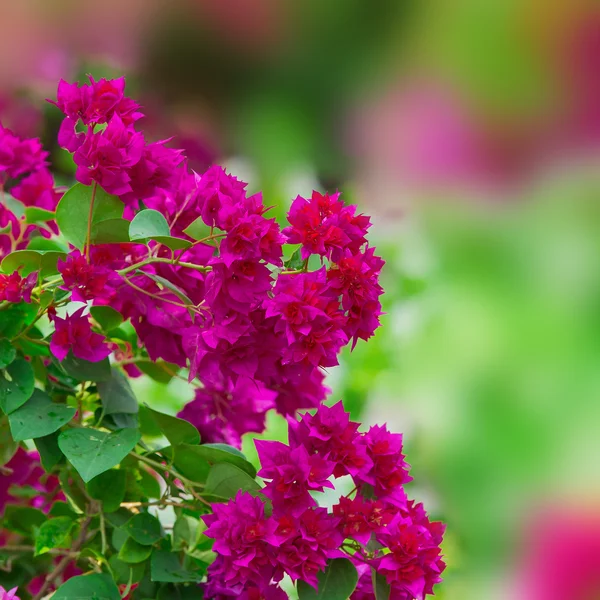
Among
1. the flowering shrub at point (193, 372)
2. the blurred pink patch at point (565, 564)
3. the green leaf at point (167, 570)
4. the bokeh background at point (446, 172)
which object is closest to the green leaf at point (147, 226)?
the flowering shrub at point (193, 372)

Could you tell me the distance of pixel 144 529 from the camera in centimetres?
62

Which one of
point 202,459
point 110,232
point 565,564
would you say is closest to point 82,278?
point 110,232

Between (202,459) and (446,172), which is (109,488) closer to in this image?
(202,459)

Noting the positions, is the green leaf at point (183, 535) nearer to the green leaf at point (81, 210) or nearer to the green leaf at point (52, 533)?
the green leaf at point (52, 533)

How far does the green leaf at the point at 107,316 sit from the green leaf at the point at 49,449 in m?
0.08

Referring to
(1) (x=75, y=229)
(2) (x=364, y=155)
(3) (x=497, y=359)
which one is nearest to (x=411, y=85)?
(2) (x=364, y=155)

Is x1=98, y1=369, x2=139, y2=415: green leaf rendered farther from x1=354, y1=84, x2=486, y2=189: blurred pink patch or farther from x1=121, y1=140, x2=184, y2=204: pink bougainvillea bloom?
x1=354, y1=84, x2=486, y2=189: blurred pink patch

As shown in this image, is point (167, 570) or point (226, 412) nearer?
point (167, 570)

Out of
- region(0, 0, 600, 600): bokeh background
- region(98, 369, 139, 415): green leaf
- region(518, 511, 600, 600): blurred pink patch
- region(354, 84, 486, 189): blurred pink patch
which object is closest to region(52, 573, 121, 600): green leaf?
region(98, 369, 139, 415): green leaf

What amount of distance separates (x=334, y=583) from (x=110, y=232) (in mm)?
246

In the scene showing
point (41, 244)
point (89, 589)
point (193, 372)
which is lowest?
point (89, 589)

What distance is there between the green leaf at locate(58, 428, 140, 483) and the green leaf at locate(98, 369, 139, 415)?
44 millimetres

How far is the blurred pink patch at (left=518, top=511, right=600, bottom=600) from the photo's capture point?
170 cm

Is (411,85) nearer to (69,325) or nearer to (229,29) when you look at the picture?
(229,29)
